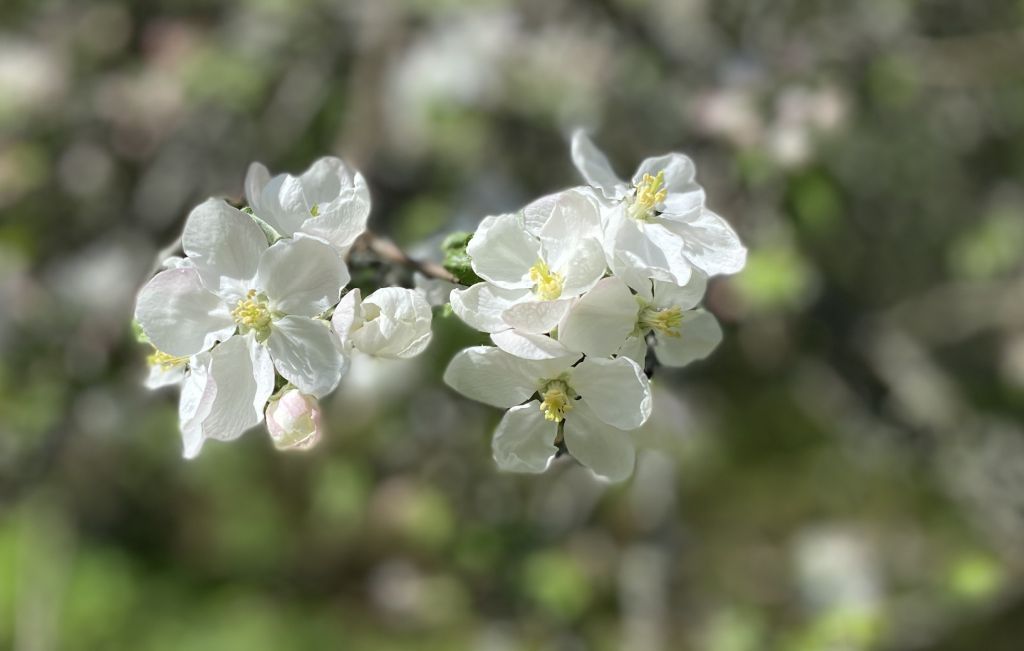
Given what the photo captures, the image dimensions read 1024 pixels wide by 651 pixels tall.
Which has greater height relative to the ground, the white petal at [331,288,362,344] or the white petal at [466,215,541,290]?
the white petal at [466,215,541,290]

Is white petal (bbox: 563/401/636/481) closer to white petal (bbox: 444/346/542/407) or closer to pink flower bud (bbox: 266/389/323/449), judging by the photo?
white petal (bbox: 444/346/542/407)

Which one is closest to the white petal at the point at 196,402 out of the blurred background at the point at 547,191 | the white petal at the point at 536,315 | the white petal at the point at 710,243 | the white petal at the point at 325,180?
the white petal at the point at 325,180

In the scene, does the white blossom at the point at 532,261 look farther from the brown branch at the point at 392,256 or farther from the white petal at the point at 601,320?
the brown branch at the point at 392,256

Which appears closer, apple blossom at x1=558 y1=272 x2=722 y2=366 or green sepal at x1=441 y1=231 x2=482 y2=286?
apple blossom at x1=558 y1=272 x2=722 y2=366

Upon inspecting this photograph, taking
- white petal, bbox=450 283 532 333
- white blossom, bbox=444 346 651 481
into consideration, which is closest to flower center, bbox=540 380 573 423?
white blossom, bbox=444 346 651 481

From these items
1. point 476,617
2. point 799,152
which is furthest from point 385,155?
point 476,617

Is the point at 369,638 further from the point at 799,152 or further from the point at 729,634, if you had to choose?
the point at 799,152

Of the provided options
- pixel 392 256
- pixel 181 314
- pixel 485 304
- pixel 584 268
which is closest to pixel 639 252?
pixel 584 268
